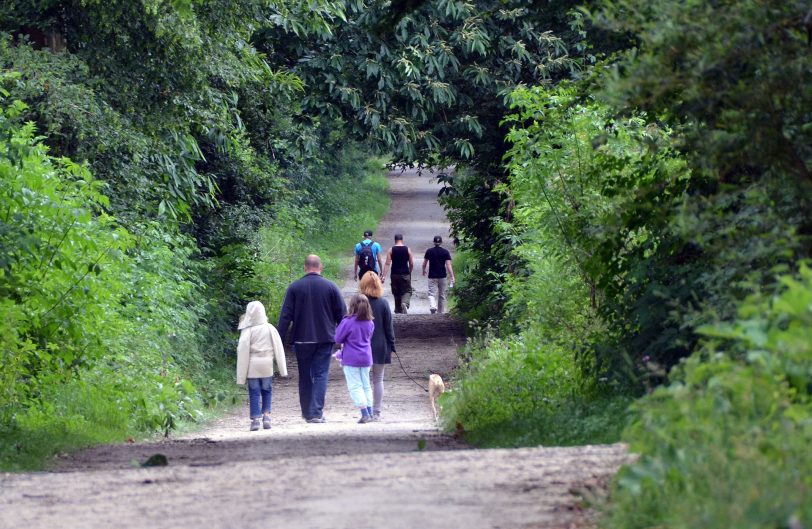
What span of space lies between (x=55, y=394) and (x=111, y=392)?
730mm

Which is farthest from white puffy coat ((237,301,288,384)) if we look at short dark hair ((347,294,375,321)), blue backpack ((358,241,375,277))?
blue backpack ((358,241,375,277))

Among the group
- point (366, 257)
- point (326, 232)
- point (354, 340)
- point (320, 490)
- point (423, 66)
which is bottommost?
point (320, 490)

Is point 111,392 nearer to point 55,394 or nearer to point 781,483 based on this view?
point 55,394

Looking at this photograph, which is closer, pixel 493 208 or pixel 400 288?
pixel 493 208

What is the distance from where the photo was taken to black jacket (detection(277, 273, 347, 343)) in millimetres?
14055

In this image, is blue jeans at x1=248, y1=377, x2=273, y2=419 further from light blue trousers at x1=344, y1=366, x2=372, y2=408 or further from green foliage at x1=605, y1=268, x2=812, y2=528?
green foliage at x1=605, y1=268, x2=812, y2=528

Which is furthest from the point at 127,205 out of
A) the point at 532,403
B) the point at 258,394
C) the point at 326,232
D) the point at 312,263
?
the point at 326,232

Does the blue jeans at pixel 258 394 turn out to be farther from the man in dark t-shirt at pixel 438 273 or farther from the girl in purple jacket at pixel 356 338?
the man in dark t-shirt at pixel 438 273

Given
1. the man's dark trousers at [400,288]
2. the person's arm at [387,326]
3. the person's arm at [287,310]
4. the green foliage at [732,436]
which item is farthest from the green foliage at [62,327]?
the man's dark trousers at [400,288]

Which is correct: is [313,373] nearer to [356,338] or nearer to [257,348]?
[356,338]

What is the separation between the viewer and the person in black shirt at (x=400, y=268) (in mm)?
25516

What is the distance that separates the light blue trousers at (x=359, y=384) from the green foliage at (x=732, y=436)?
8426 millimetres

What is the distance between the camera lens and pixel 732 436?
201 inches

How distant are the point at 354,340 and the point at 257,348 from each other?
1101 mm
